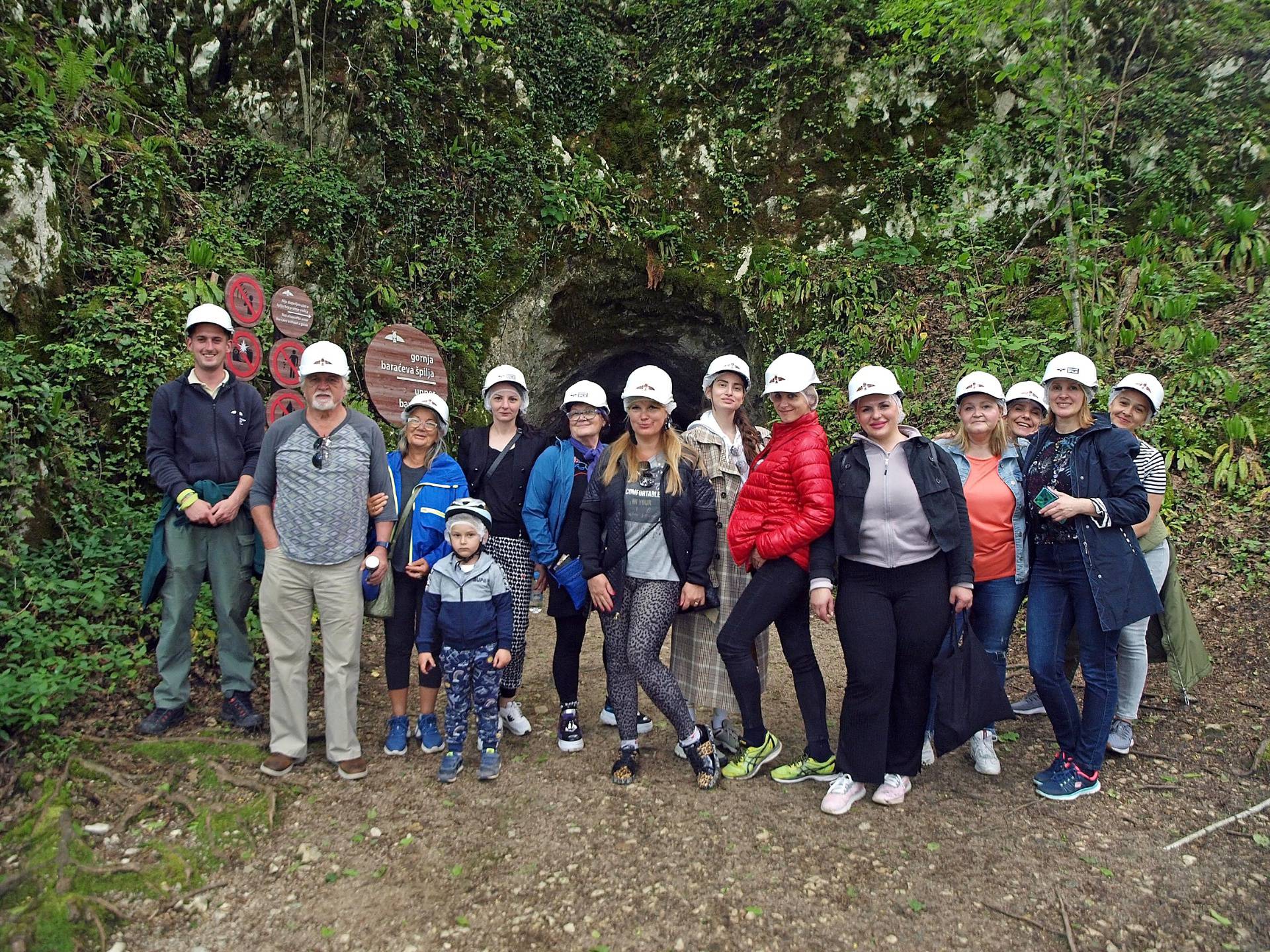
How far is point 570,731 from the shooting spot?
15.0 ft

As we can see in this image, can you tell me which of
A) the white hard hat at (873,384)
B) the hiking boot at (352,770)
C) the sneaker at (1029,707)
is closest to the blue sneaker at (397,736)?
the hiking boot at (352,770)

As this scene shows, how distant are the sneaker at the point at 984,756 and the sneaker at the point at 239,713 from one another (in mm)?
4374

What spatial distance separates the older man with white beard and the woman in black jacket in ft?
4.42

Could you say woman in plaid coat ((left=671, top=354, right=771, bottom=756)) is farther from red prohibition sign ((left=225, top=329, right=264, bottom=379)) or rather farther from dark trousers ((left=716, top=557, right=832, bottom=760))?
red prohibition sign ((left=225, top=329, right=264, bottom=379))

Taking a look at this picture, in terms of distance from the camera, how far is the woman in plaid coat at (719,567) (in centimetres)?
434

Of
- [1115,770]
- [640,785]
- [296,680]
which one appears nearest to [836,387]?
[1115,770]

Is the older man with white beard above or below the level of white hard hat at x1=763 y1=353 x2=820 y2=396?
below

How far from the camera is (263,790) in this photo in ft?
12.6

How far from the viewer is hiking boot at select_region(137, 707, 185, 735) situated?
4.25m

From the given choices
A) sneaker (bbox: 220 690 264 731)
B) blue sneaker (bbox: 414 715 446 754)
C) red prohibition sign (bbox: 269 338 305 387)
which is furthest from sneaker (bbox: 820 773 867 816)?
red prohibition sign (bbox: 269 338 305 387)

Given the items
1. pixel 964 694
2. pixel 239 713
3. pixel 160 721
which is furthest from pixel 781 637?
pixel 160 721

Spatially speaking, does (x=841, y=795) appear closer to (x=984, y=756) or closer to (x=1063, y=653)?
(x=984, y=756)

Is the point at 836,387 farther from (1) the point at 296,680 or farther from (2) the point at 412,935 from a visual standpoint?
(2) the point at 412,935

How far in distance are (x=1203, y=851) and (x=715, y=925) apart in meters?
2.43
